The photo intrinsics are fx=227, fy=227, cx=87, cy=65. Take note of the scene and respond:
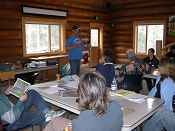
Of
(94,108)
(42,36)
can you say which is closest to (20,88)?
(94,108)

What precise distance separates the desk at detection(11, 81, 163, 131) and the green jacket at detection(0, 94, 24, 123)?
1.56ft

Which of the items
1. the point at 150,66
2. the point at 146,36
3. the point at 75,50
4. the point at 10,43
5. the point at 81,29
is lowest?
the point at 150,66

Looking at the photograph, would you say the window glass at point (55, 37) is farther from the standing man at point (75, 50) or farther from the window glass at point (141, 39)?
the window glass at point (141, 39)

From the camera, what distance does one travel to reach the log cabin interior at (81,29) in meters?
6.37

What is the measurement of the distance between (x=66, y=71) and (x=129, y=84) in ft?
6.13

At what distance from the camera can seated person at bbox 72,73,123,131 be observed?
1.48 m

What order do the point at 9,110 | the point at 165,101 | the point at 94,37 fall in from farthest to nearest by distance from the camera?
1. the point at 94,37
2. the point at 165,101
3. the point at 9,110

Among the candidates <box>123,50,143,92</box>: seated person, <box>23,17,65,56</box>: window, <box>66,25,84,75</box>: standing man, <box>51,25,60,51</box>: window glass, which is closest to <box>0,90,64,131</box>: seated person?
<box>123,50,143,92</box>: seated person

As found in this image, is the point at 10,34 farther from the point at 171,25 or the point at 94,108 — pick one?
the point at 94,108

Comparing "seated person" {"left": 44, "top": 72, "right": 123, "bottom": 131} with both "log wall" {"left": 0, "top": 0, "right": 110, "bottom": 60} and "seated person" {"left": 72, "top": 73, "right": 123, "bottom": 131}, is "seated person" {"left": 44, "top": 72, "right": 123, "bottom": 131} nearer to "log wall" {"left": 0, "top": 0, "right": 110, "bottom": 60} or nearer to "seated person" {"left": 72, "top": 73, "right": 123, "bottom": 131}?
"seated person" {"left": 72, "top": 73, "right": 123, "bottom": 131}

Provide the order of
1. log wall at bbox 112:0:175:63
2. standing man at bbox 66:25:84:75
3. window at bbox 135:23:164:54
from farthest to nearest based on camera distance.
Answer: window at bbox 135:23:164:54
log wall at bbox 112:0:175:63
standing man at bbox 66:25:84:75

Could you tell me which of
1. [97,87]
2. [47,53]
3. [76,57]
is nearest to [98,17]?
[47,53]

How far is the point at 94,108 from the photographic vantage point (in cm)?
150

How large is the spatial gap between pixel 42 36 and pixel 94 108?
6.25 m
